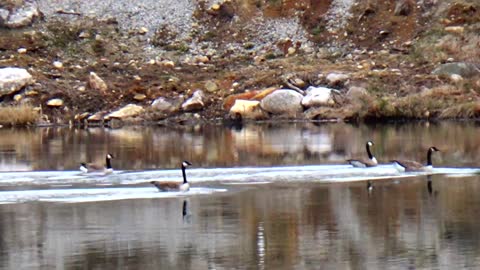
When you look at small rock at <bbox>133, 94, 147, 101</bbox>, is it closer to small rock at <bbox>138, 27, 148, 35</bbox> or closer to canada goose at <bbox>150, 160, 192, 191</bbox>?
small rock at <bbox>138, 27, 148, 35</bbox>

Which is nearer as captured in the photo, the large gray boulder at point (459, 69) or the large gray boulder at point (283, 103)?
the large gray boulder at point (283, 103)

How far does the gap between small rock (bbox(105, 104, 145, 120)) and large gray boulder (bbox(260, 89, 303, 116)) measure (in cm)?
494

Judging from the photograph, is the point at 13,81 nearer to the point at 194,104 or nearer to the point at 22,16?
the point at 194,104

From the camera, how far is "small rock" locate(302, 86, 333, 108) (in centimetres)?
4894

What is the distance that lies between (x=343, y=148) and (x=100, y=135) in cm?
1147

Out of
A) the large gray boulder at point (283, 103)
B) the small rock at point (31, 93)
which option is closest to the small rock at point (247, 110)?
the large gray boulder at point (283, 103)

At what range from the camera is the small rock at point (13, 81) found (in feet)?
170

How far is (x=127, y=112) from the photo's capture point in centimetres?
5088

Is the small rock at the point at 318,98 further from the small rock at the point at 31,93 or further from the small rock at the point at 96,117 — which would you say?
the small rock at the point at 31,93

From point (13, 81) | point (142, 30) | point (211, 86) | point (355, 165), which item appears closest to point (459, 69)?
point (211, 86)

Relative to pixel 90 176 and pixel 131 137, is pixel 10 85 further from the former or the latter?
pixel 90 176

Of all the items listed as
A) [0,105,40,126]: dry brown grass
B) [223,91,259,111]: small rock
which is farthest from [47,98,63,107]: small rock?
[223,91,259,111]: small rock

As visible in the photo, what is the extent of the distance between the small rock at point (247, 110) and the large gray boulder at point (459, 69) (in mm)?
6726

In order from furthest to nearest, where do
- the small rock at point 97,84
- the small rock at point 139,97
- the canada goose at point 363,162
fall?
the small rock at point 97,84
the small rock at point 139,97
the canada goose at point 363,162
